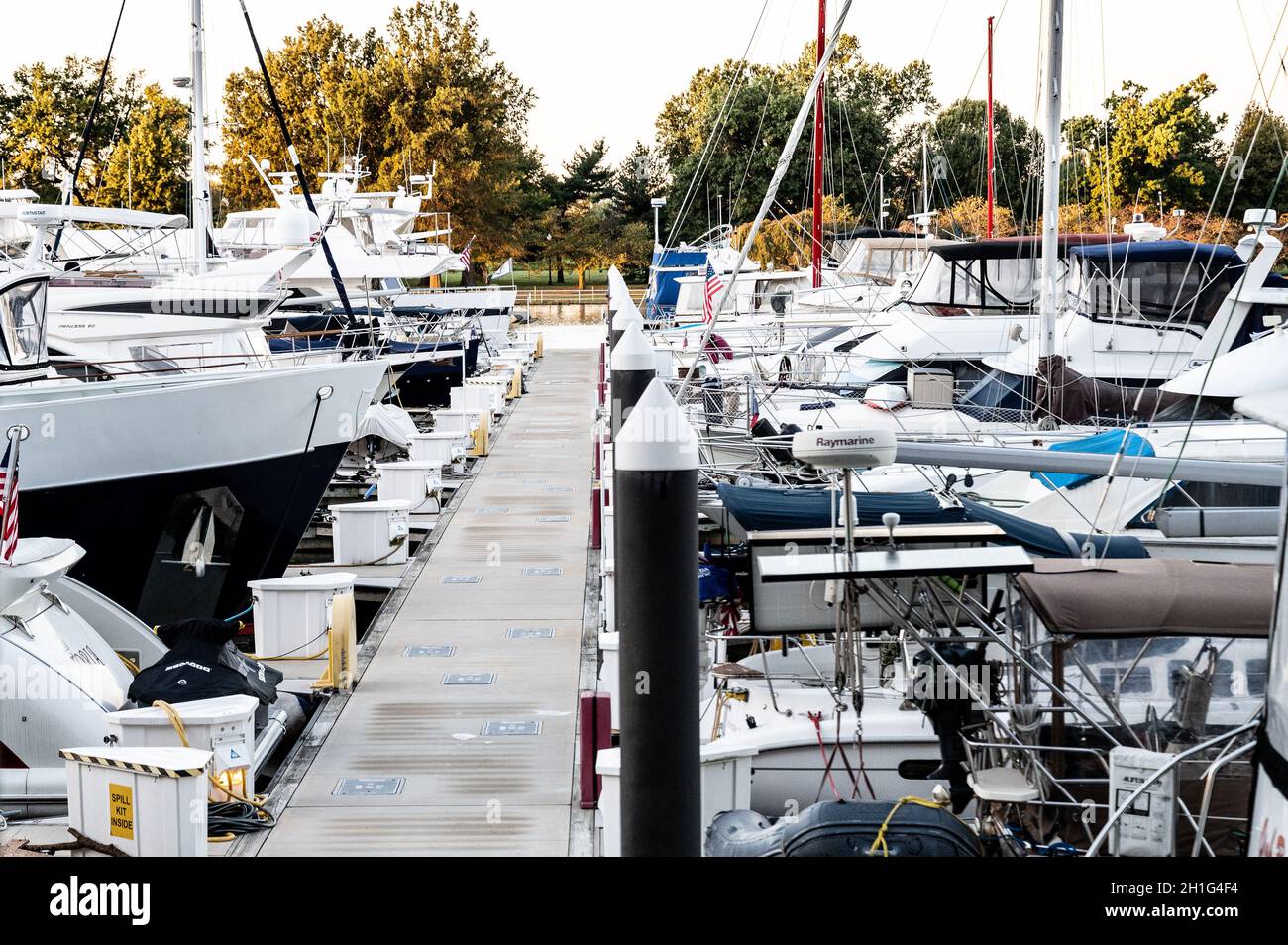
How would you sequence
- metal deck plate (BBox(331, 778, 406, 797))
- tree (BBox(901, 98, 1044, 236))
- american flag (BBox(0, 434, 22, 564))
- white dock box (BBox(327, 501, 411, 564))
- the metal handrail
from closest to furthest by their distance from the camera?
1. the metal handrail
2. metal deck plate (BBox(331, 778, 406, 797))
3. american flag (BBox(0, 434, 22, 564))
4. white dock box (BBox(327, 501, 411, 564))
5. tree (BBox(901, 98, 1044, 236))

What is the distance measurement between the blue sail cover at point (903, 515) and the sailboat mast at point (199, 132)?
1105 centimetres

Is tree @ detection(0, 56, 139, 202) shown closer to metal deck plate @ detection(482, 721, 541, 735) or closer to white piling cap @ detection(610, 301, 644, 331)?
white piling cap @ detection(610, 301, 644, 331)

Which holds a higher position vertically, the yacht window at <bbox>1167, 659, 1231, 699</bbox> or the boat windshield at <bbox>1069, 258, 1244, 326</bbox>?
the boat windshield at <bbox>1069, 258, 1244, 326</bbox>

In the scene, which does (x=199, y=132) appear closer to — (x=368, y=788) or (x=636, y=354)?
(x=636, y=354)

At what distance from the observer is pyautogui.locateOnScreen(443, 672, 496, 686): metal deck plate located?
414 inches

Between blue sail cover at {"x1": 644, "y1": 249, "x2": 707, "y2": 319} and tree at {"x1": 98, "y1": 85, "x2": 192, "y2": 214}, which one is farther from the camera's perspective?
tree at {"x1": 98, "y1": 85, "x2": 192, "y2": 214}

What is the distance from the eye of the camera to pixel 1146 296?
636 inches

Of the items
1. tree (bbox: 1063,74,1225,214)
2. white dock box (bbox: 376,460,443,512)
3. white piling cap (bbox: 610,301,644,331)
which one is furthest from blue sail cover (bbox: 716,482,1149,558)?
tree (bbox: 1063,74,1225,214)

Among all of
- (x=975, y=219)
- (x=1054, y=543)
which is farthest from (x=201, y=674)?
(x=975, y=219)

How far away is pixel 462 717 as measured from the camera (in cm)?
974

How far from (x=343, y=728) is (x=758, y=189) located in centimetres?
4521

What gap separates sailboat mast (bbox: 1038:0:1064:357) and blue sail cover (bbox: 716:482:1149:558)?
15.1 feet

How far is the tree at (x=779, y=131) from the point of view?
1854 inches

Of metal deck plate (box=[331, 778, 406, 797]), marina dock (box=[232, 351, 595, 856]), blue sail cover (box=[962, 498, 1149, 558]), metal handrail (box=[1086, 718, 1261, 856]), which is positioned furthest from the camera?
blue sail cover (box=[962, 498, 1149, 558])
